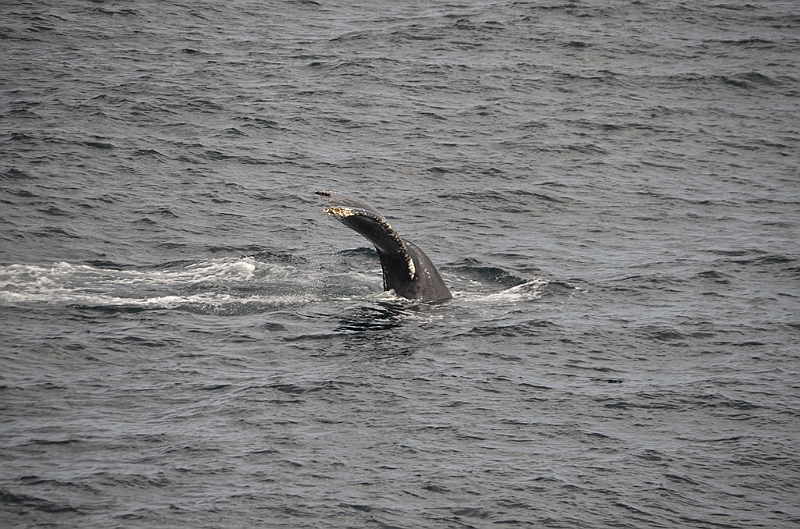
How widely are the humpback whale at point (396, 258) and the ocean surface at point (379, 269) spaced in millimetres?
234

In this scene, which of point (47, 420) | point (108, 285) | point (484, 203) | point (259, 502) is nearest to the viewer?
point (259, 502)

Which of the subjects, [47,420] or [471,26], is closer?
[47,420]

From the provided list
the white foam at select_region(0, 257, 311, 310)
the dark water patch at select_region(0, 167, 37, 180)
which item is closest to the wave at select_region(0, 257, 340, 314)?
the white foam at select_region(0, 257, 311, 310)

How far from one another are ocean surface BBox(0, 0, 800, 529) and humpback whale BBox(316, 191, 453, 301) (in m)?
0.23

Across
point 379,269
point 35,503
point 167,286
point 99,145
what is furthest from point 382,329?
point 99,145

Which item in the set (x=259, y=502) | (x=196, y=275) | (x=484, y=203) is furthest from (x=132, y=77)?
(x=259, y=502)

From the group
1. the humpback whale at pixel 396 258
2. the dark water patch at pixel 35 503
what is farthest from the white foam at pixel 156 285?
the dark water patch at pixel 35 503

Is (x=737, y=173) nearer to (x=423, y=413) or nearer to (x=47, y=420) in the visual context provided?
(x=423, y=413)

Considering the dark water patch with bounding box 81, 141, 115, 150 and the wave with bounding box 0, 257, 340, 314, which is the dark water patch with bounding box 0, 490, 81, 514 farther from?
the dark water patch with bounding box 81, 141, 115, 150

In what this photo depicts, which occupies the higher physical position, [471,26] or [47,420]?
[471,26]

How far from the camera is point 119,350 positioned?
12.8m

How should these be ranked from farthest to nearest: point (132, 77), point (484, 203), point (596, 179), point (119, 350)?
point (132, 77) < point (596, 179) < point (484, 203) < point (119, 350)

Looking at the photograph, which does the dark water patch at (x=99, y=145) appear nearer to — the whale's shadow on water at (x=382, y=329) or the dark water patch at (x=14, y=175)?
the dark water patch at (x=14, y=175)

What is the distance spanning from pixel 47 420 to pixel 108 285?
14.6 feet
